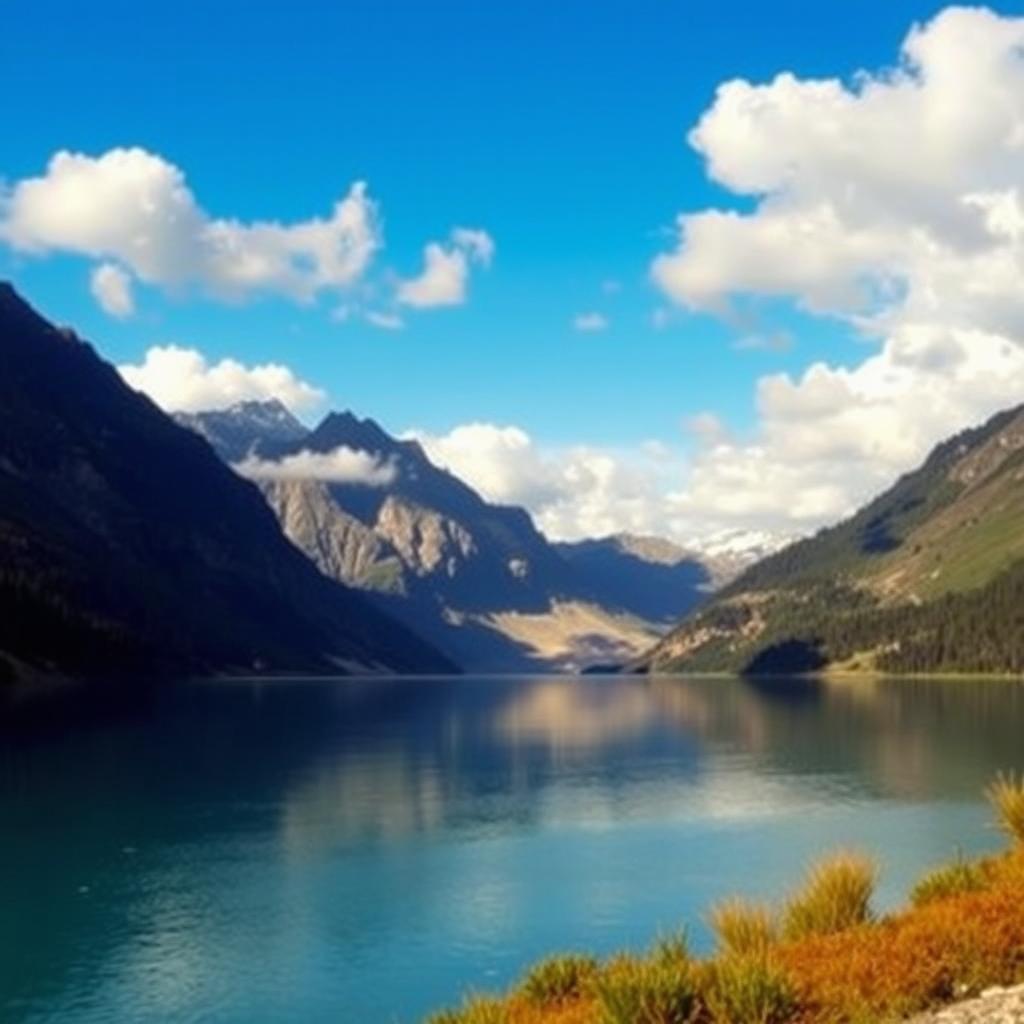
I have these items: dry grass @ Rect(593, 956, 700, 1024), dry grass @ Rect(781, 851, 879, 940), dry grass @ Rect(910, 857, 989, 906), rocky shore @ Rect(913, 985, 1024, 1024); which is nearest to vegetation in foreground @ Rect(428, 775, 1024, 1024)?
dry grass @ Rect(593, 956, 700, 1024)

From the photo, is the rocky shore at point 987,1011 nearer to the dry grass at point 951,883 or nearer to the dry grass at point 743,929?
the dry grass at point 743,929

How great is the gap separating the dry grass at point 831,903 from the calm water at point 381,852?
24.9 m

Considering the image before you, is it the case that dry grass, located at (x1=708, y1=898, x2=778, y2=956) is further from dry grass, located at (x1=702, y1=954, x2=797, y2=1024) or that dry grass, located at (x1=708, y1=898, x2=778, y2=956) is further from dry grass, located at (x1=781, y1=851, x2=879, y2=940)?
dry grass, located at (x1=702, y1=954, x2=797, y2=1024)

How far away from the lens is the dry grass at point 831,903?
26.3 m

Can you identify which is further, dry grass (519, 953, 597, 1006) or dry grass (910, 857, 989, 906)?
dry grass (910, 857, 989, 906)

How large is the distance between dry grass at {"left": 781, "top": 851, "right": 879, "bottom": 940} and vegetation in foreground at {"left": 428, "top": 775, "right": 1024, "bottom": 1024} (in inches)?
46.6

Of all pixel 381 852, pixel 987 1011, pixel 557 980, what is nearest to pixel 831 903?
pixel 557 980

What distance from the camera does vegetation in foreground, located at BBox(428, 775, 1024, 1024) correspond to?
18.3 meters

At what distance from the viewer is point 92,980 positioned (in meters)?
54.8

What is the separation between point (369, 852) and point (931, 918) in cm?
6982

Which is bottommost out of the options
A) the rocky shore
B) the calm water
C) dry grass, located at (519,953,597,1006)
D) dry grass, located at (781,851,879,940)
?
the calm water

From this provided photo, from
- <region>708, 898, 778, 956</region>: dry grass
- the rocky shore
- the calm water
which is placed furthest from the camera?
the calm water

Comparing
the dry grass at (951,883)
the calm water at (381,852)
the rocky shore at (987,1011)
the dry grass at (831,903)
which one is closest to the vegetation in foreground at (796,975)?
the rocky shore at (987,1011)

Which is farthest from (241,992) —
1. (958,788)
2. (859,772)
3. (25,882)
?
(859,772)
